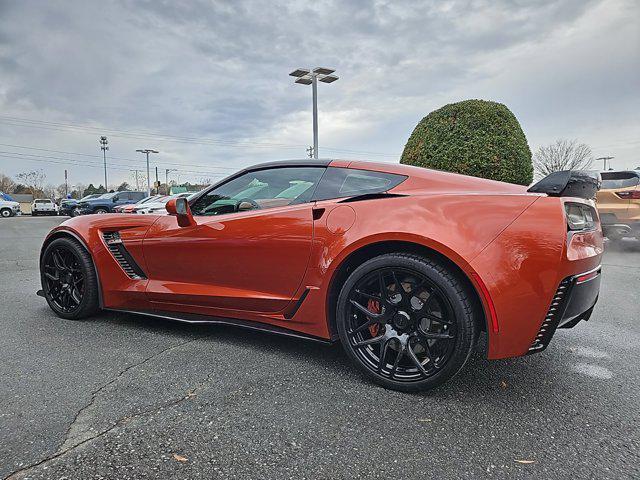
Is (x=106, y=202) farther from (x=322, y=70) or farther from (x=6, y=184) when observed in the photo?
(x=6, y=184)

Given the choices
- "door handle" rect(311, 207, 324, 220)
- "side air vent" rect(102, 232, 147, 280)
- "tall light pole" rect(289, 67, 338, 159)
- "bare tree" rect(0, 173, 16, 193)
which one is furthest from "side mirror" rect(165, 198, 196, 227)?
"bare tree" rect(0, 173, 16, 193)

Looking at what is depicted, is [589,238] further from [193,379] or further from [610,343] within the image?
[193,379]

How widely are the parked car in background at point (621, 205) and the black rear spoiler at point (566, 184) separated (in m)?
5.85

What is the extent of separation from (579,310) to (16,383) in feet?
9.63

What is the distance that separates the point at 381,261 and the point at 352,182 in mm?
559

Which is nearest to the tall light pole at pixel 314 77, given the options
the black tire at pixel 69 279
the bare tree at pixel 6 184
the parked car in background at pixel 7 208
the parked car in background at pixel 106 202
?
the black tire at pixel 69 279

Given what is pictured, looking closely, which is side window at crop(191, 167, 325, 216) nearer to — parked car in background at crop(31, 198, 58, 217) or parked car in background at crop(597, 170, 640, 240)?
parked car in background at crop(597, 170, 640, 240)

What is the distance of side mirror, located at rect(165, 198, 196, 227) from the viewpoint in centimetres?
288

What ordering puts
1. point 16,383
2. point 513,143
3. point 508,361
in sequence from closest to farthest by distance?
point 16,383, point 508,361, point 513,143

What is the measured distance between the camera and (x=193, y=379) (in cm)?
231

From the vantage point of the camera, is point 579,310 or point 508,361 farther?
point 508,361

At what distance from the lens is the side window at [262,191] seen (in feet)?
8.62

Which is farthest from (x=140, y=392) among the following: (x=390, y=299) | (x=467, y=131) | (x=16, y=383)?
(x=467, y=131)

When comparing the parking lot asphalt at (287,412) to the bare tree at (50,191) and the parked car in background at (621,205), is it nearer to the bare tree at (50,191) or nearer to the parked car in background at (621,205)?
the parked car in background at (621,205)
